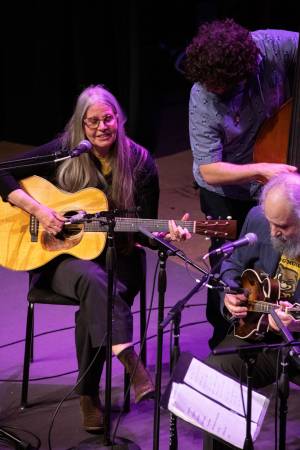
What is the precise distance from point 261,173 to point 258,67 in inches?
22.7

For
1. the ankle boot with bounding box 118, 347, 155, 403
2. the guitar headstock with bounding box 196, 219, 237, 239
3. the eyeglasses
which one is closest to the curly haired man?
the guitar headstock with bounding box 196, 219, 237, 239

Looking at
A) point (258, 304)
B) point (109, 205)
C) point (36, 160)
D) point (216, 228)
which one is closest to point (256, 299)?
point (258, 304)

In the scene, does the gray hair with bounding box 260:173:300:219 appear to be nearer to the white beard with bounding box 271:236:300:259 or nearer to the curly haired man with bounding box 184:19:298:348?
the white beard with bounding box 271:236:300:259

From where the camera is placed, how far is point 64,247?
13.0ft

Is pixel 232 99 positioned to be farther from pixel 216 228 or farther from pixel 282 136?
pixel 216 228

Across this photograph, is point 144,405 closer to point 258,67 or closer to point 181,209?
point 258,67

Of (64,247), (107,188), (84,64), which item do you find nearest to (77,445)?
(64,247)

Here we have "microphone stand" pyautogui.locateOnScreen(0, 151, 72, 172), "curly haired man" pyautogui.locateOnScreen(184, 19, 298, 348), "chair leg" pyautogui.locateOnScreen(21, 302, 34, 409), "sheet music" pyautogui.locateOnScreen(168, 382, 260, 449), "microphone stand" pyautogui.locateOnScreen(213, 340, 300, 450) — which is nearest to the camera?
"microphone stand" pyautogui.locateOnScreen(213, 340, 300, 450)

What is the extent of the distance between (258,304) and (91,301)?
90 centimetres

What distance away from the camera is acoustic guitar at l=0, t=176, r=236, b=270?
153 inches

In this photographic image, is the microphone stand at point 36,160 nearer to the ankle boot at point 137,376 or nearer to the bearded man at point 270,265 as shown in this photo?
Answer: the bearded man at point 270,265

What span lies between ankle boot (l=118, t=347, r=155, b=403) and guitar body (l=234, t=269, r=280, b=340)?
20.5 inches

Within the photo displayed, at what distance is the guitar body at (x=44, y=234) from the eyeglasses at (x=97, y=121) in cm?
31

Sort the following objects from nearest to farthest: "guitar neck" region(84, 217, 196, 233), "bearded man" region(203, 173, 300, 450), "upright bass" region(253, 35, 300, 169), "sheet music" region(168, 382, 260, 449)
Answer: "sheet music" region(168, 382, 260, 449) → "bearded man" region(203, 173, 300, 450) → "upright bass" region(253, 35, 300, 169) → "guitar neck" region(84, 217, 196, 233)
